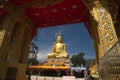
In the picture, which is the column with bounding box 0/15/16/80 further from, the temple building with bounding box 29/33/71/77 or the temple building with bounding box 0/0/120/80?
the temple building with bounding box 29/33/71/77

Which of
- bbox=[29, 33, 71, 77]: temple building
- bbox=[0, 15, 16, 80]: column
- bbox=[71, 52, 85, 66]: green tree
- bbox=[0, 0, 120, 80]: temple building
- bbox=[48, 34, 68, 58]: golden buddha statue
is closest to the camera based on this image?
bbox=[0, 0, 120, 80]: temple building

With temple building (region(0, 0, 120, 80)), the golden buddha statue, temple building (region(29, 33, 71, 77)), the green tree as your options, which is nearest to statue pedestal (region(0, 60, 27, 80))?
temple building (region(0, 0, 120, 80))

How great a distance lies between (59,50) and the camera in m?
27.0

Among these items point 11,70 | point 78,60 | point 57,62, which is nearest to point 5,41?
point 11,70

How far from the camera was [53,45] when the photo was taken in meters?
28.2

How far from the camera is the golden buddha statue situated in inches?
1007

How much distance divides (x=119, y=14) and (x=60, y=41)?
957 inches

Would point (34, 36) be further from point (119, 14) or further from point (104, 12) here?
point (119, 14)

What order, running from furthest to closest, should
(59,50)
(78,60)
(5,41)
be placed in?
(78,60) < (59,50) < (5,41)

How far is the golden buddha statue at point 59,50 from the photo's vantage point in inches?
1007

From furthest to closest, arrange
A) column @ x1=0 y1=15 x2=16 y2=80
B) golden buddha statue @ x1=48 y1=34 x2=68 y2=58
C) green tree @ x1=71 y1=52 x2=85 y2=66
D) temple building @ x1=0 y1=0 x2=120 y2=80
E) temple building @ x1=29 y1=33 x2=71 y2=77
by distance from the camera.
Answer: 1. green tree @ x1=71 y1=52 x2=85 y2=66
2. golden buddha statue @ x1=48 y1=34 x2=68 y2=58
3. temple building @ x1=29 y1=33 x2=71 y2=77
4. column @ x1=0 y1=15 x2=16 y2=80
5. temple building @ x1=0 y1=0 x2=120 y2=80

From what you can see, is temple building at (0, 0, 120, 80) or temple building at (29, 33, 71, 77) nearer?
temple building at (0, 0, 120, 80)

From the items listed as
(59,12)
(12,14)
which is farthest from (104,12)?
(12,14)

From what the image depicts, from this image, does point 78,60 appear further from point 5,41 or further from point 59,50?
point 5,41
